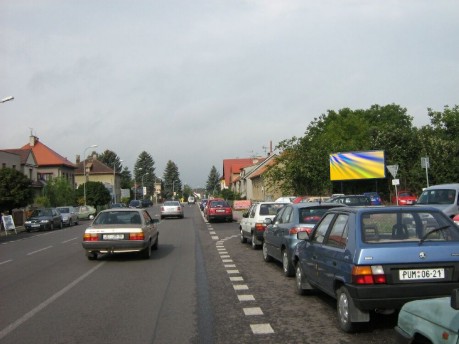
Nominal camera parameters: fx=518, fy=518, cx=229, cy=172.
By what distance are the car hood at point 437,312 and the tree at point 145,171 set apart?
158415 millimetres

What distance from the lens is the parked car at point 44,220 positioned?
1372 inches

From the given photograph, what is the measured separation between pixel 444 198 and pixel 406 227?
10.6m

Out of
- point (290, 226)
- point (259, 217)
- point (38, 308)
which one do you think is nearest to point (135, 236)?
point (259, 217)

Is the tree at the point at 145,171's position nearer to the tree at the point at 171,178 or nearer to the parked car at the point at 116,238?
the tree at the point at 171,178

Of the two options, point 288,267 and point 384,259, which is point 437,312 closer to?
point 384,259

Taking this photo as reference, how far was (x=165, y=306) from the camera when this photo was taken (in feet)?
27.0

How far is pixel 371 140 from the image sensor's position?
59.5 m

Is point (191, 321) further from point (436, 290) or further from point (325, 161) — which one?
point (325, 161)

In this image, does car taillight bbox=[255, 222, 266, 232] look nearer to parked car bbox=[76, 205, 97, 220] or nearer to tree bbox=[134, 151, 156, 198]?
parked car bbox=[76, 205, 97, 220]

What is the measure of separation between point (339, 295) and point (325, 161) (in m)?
38.2

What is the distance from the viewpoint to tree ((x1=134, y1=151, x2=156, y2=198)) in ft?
536

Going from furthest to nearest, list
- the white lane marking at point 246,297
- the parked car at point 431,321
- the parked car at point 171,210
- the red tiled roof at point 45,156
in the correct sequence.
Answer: the red tiled roof at point 45,156, the parked car at point 171,210, the white lane marking at point 246,297, the parked car at point 431,321

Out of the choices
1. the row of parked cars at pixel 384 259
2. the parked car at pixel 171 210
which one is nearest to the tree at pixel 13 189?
the parked car at pixel 171 210

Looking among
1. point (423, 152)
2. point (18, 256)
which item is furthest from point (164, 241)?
point (423, 152)
